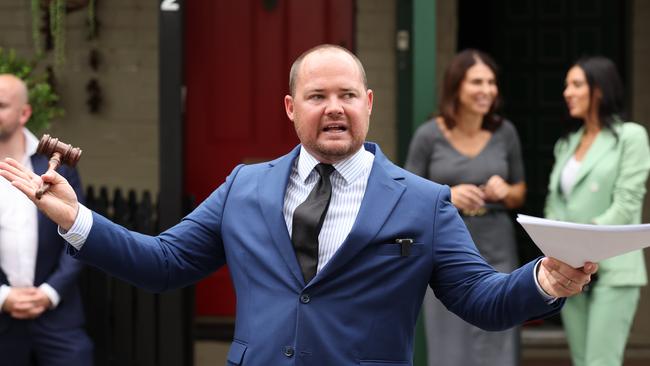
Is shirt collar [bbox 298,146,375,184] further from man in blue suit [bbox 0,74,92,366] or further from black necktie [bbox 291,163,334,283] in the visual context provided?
man in blue suit [bbox 0,74,92,366]

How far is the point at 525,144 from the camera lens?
8.84m

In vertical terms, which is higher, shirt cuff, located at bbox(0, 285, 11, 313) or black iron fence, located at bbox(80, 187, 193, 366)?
shirt cuff, located at bbox(0, 285, 11, 313)

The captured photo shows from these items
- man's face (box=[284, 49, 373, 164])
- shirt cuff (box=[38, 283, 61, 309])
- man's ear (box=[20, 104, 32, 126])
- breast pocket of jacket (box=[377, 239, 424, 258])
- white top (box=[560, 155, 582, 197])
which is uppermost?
man's face (box=[284, 49, 373, 164])

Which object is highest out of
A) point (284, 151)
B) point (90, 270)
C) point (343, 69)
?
point (343, 69)

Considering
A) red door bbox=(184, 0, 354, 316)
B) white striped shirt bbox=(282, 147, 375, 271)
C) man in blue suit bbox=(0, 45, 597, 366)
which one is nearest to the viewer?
man in blue suit bbox=(0, 45, 597, 366)

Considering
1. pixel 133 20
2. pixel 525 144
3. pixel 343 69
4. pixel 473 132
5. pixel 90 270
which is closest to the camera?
pixel 343 69

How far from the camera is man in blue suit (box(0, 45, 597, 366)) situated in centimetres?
308

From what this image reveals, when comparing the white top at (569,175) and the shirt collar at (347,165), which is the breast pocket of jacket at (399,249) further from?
the white top at (569,175)

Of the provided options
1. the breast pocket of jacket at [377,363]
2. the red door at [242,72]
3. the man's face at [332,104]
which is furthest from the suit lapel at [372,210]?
the red door at [242,72]

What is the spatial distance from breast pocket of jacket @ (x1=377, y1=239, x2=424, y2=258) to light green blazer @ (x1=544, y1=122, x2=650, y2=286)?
293 cm

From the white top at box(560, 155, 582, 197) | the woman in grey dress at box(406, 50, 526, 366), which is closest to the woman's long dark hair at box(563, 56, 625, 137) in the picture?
the white top at box(560, 155, 582, 197)

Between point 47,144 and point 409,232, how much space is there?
1040 mm

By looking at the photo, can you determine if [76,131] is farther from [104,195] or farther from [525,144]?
[525,144]

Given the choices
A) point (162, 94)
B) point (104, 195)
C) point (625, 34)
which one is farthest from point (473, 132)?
point (625, 34)
